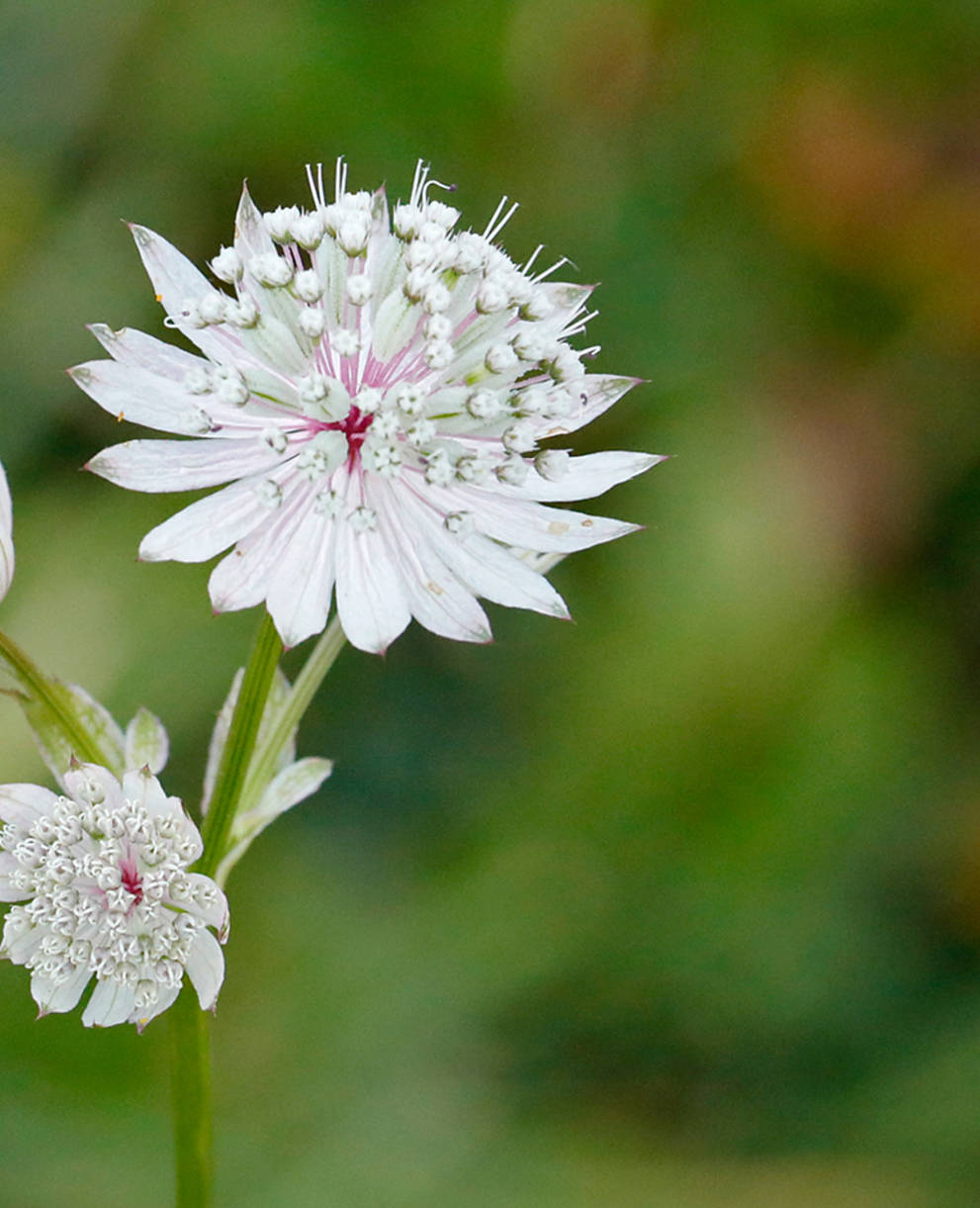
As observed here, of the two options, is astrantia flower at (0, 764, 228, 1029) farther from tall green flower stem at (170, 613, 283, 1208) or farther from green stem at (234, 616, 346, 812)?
green stem at (234, 616, 346, 812)

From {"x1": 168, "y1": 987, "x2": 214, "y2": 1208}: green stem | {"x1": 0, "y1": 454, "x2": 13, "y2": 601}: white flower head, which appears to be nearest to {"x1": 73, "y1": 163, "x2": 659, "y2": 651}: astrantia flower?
{"x1": 0, "y1": 454, "x2": 13, "y2": 601}: white flower head

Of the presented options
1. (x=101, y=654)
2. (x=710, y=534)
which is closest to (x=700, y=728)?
(x=710, y=534)

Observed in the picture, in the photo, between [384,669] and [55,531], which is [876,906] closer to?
[384,669]

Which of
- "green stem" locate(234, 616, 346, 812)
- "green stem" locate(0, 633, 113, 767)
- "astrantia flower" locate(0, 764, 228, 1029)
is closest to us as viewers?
"astrantia flower" locate(0, 764, 228, 1029)

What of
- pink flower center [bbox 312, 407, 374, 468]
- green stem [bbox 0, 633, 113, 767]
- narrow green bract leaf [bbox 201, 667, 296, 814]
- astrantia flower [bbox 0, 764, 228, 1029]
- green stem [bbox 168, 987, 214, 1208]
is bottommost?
green stem [bbox 168, 987, 214, 1208]

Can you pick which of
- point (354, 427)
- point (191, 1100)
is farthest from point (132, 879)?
point (354, 427)

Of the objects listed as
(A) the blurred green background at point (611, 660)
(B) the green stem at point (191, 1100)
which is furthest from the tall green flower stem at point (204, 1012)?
(A) the blurred green background at point (611, 660)
